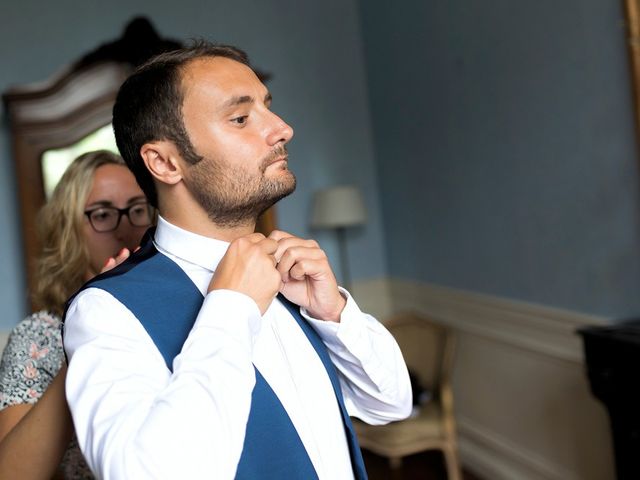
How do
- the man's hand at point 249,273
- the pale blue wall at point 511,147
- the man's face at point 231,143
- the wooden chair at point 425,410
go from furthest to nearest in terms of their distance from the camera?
1. the wooden chair at point 425,410
2. the pale blue wall at point 511,147
3. the man's face at point 231,143
4. the man's hand at point 249,273

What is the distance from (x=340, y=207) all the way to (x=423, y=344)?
41.3 inches

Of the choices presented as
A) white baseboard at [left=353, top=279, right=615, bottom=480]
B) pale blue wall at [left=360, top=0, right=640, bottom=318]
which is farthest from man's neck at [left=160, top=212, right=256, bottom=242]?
white baseboard at [left=353, top=279, right=615, bottom=480]

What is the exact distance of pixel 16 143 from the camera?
3.60 metres

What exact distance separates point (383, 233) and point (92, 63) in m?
2.28

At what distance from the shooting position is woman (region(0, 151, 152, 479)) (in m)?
1.46

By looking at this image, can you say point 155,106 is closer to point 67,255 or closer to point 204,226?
point 204,226

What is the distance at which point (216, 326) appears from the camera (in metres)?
0.90

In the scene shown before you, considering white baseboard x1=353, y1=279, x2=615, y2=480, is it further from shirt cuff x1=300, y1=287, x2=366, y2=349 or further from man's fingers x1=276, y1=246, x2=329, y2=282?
man's fingers x1=276, y1=246, x2=329, y2=282

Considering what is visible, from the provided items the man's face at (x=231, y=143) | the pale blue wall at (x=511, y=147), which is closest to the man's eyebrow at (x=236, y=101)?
the man's face at (x=231, y=143)

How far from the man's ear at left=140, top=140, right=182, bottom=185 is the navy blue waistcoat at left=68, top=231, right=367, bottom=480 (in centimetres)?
15

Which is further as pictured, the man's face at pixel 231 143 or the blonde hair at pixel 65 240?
the blonde hair at pixel 65 240

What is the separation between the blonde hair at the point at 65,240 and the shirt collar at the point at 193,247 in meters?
0.61

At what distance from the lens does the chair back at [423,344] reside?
3.72 metres

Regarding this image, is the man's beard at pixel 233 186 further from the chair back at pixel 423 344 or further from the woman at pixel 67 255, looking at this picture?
the chair back at pixel 423 344
